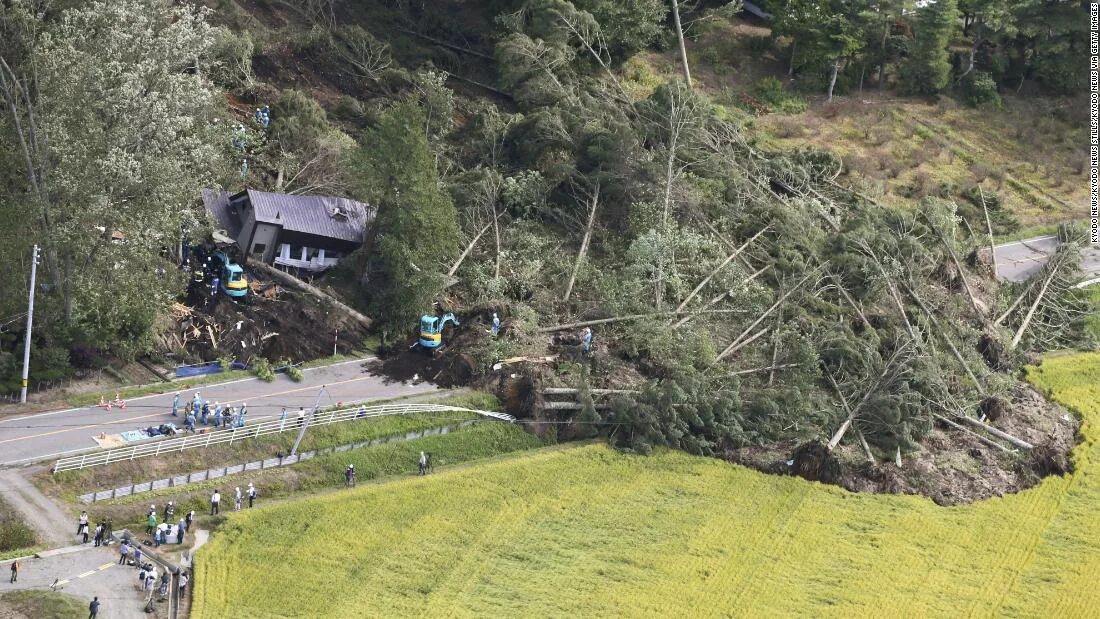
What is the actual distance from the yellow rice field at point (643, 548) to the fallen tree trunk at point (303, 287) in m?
11.1

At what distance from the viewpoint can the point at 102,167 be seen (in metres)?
58.5

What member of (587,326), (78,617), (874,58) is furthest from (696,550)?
(874,58)

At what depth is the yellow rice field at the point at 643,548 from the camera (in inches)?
2019

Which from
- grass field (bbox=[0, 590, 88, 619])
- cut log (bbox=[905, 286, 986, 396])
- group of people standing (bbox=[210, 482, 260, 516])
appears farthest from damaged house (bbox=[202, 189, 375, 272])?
cut log (bbox=[905, 286, 986, 396])

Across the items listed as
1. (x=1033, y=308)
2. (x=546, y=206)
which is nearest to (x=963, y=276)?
(x=1033, y=308)

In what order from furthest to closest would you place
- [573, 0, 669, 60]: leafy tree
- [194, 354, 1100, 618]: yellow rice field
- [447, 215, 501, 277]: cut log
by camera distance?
[573, 0, 669, 60]: leafy tree, [447, 215, 501, 277]: cut log, [194, 354, 1100, 618]: yellow rice field

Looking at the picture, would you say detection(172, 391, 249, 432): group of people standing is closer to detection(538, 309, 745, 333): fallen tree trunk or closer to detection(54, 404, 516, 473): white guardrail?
detection(54, 404, 516, 473): white guardrail

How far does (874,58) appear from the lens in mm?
97250

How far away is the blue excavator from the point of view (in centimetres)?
6538

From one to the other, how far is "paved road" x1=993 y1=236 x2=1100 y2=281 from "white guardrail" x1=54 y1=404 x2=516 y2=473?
3240 cm

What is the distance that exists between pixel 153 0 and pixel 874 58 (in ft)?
162

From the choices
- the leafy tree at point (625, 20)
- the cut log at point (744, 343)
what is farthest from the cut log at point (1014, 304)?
the leafy tree at point (625, 20)

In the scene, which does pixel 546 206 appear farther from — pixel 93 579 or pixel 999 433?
pixel 93 579

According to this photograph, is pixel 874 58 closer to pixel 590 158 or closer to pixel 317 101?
pixel 590 158
